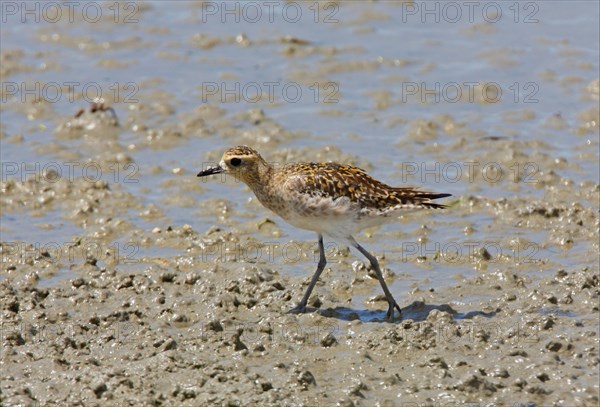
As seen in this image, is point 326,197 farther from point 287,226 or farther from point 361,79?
point 361,79

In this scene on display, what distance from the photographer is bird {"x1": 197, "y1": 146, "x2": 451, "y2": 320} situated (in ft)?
37.6

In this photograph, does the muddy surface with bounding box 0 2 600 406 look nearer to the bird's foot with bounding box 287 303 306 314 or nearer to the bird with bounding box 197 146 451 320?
the bird's foot with bounding box 287 303 306 314

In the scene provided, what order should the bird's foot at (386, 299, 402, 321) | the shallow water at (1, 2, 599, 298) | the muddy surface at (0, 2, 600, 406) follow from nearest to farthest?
the muddy surface at (0, 2, 600, 406) < the bird's foot at (386, 299, 402, 321) < the shallow water at (1, 2, 599, 298)

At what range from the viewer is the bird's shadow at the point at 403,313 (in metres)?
11.4

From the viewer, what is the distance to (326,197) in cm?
1141

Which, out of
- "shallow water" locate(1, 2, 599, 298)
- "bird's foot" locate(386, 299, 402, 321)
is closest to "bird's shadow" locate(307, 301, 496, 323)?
"bird's foot" locate(386, 299, 402, 321)

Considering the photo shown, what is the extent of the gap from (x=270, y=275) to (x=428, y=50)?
733 centimetres

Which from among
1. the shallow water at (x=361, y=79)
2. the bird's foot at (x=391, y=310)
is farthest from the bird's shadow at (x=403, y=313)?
the shallow water at (x=361, y=79)

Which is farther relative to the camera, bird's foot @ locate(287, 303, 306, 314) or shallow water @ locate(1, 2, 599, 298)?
shallow water @ locate(1, 2, 599, 298)

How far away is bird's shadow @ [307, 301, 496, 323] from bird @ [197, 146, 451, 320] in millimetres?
101

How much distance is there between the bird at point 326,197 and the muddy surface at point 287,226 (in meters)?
0.71

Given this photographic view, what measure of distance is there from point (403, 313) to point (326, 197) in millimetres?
1368

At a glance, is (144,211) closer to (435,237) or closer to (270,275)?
(270,275)

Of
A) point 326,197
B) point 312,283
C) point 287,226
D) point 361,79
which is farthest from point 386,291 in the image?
point 361,79
